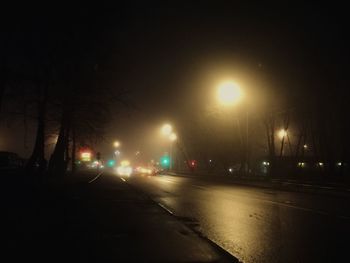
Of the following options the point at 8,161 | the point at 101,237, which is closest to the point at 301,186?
the point at 101,237

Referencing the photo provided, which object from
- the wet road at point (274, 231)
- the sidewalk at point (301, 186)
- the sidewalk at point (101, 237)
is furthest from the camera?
the sidewalk at point (301, 186)

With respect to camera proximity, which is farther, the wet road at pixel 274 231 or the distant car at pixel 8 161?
the distant car at pixel 8 161

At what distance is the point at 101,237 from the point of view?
10414 millimetres

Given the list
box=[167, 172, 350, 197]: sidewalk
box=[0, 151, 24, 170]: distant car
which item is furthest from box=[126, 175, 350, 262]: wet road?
box=[0, 151, 24, 170]: distant car

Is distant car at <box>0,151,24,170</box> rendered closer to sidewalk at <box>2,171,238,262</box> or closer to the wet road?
sidewalk at <box>2,171,238,262</box>

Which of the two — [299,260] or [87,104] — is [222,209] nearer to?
[299,260]

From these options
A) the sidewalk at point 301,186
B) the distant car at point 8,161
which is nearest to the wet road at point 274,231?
the sidewalk at point 301,186

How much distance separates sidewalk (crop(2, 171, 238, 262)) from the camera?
8.26 meters

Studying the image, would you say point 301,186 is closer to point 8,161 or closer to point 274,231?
point 274,231

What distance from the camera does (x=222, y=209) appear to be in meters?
17.7

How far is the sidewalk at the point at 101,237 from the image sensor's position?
8.26 m

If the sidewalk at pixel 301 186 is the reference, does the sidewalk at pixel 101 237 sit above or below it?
below

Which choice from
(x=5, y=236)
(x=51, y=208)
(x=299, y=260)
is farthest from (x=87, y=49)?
(x=299, y=260)

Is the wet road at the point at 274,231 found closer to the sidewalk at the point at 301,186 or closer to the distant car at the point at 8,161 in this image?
the sidewalk at the point at 301,186
